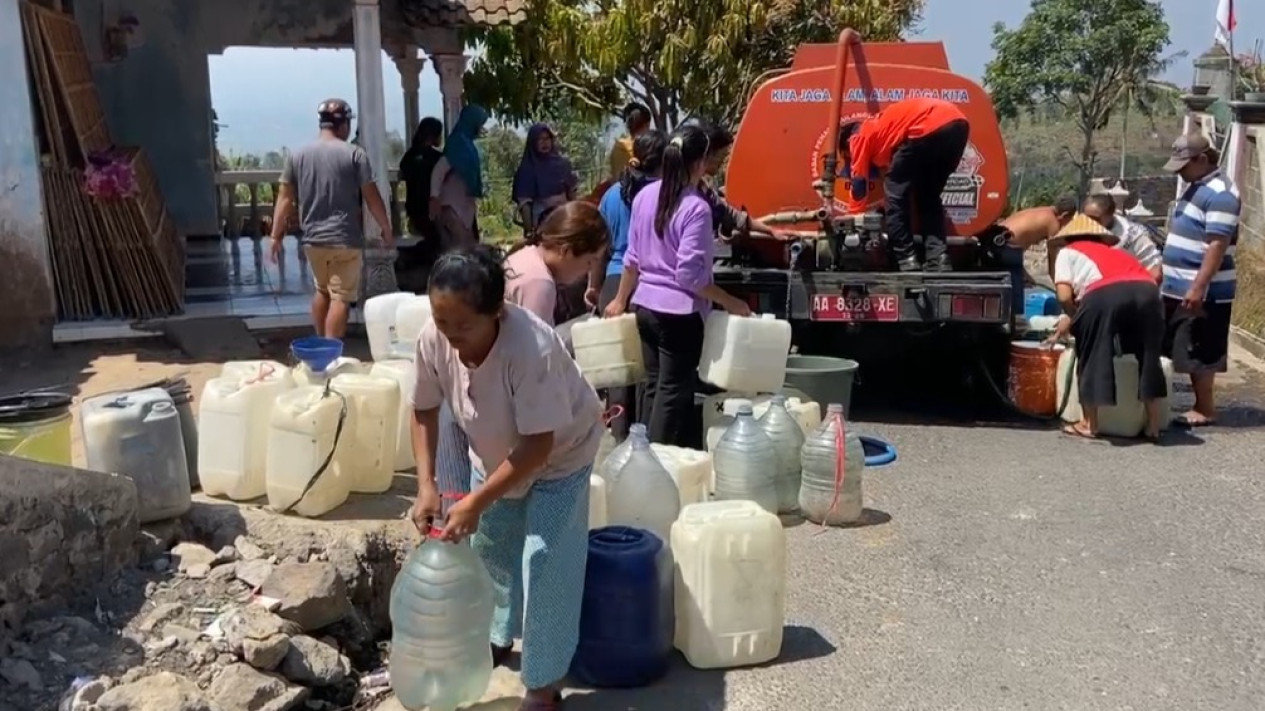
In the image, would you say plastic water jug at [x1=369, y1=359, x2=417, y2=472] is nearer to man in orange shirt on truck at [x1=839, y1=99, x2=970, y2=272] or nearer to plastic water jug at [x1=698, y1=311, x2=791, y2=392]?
plastic water jug at [x1=698, y1=311, x2=791, y2=392]

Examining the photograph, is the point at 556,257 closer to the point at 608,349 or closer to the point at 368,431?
the point at 368,431

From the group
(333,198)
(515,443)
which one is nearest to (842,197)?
(333,198)

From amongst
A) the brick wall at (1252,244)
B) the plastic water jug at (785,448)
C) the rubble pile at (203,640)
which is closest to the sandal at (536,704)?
the rubble pile at (203,640)

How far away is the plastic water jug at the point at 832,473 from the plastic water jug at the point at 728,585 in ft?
4.74

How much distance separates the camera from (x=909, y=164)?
7570mm

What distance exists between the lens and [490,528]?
396 centimetres

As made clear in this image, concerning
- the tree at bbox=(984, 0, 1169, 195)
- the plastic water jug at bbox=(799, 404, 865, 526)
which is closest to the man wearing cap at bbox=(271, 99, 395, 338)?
the plastic water jug at bbox=(799, 404, 865, 526)

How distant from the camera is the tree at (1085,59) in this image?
84.4 ft

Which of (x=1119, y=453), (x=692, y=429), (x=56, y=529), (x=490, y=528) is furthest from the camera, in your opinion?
(x=1119, y=453)

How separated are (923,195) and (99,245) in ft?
19.9

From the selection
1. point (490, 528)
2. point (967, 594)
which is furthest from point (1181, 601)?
point (490, 528)

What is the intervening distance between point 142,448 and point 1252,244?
1164 cm

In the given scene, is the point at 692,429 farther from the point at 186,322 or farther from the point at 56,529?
the point at 186,322

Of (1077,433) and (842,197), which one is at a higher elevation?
(842,197)
